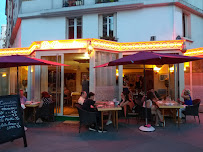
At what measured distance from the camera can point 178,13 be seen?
9.97m

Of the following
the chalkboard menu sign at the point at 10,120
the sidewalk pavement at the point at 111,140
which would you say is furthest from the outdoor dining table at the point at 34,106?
the chalkboard menu sign at the point at 10,120

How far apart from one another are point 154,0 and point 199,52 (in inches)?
148

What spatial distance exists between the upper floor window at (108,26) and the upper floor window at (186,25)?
4.40m

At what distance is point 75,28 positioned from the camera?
11086mm

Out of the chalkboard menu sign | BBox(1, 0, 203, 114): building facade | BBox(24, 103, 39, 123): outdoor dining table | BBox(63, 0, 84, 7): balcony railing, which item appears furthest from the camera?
BBox(63, 0, 84, 7): balcony railing

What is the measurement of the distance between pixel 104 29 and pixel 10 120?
7.75 meters

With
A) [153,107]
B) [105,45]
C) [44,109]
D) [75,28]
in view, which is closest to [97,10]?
[75,28]

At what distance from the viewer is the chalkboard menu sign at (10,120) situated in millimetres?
4428

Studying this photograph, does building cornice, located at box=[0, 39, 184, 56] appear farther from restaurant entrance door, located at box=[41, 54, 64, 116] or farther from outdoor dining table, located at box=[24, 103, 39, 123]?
outdoor dining table, located at box=[24, 103, 39, 123]

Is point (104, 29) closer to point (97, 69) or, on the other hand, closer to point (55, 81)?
point (97, 69)

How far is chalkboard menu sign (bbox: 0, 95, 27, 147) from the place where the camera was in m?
4.43

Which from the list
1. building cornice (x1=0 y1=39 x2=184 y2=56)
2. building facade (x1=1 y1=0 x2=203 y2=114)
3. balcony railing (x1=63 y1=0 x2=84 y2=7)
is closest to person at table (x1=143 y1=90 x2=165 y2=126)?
building facade (x1=1 y1=0 x2=203 y2=114)

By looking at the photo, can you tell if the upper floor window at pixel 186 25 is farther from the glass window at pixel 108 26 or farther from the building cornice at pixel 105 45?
the glass window at pixel 108 26

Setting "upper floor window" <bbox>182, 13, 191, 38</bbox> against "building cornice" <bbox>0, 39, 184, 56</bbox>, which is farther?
"upper floor window" <bbox>182, 13, 191, 38</bbox>
